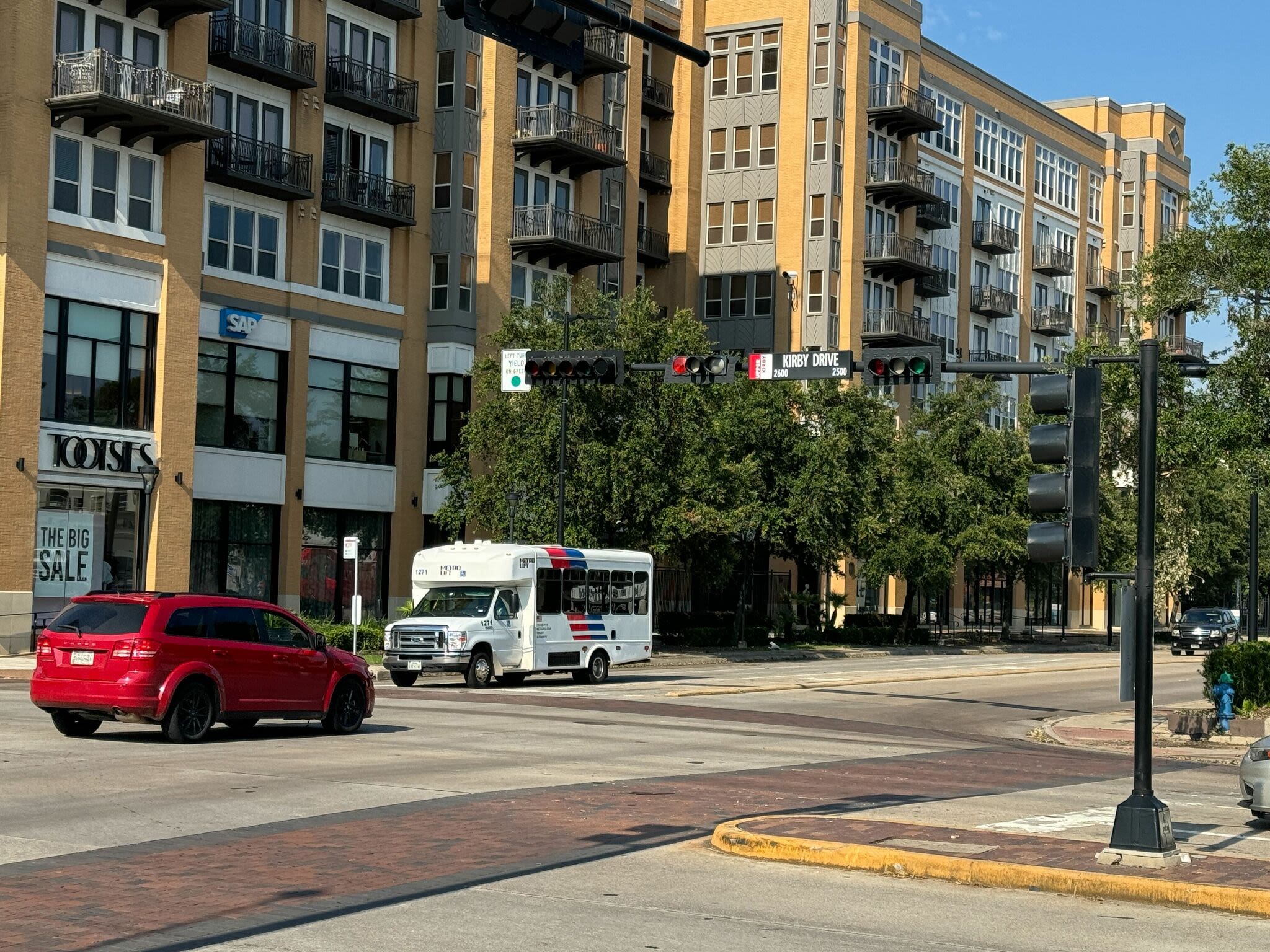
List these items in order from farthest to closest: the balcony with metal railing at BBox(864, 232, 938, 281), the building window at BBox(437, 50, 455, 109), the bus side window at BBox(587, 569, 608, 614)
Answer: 1. the balcony with metal railing at BBox(864, 232, 938, 281)
2. the building window at BBox(437, 50, 455, 109)
3. the bus side window at BBox(587, 569, 608, 614)

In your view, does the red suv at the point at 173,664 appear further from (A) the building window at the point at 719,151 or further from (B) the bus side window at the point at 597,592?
(A) the building window at the point at 719,151

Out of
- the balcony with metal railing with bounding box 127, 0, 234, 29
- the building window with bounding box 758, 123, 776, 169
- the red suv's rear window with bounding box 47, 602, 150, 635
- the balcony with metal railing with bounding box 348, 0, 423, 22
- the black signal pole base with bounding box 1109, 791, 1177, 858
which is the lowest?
the black signal pole base with bounding box 1109, 791, 1177, 858

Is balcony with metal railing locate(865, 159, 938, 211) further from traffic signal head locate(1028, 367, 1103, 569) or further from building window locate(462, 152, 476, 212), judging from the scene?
traffic signal head locate(1028, 367, 1103, 569)

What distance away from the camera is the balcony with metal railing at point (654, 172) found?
6862 cm

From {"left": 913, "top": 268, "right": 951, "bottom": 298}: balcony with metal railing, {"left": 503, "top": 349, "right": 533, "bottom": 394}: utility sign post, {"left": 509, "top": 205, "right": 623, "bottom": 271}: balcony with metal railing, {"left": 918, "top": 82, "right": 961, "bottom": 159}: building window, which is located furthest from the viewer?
{"left": 918, "top": 82, "right": 961, "bottom": 159}: building window

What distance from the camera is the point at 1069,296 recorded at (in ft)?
323

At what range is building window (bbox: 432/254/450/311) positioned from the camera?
5425 cm

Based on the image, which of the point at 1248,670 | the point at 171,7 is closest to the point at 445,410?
the point at 171,7

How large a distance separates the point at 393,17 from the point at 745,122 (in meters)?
25.6

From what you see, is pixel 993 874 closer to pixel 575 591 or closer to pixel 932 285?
pixel 575 591

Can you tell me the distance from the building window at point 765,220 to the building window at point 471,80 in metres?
21.8

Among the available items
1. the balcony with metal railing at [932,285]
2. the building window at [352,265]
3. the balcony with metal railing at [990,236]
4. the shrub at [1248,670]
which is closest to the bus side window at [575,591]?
the shrub at [1248,670]

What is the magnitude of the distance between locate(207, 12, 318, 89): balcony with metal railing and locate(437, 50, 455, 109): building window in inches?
249

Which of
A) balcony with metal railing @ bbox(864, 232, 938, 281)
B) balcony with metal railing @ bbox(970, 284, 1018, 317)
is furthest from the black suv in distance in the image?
balcony with metal railing @ bbox(970, 284, 1018, 317)
